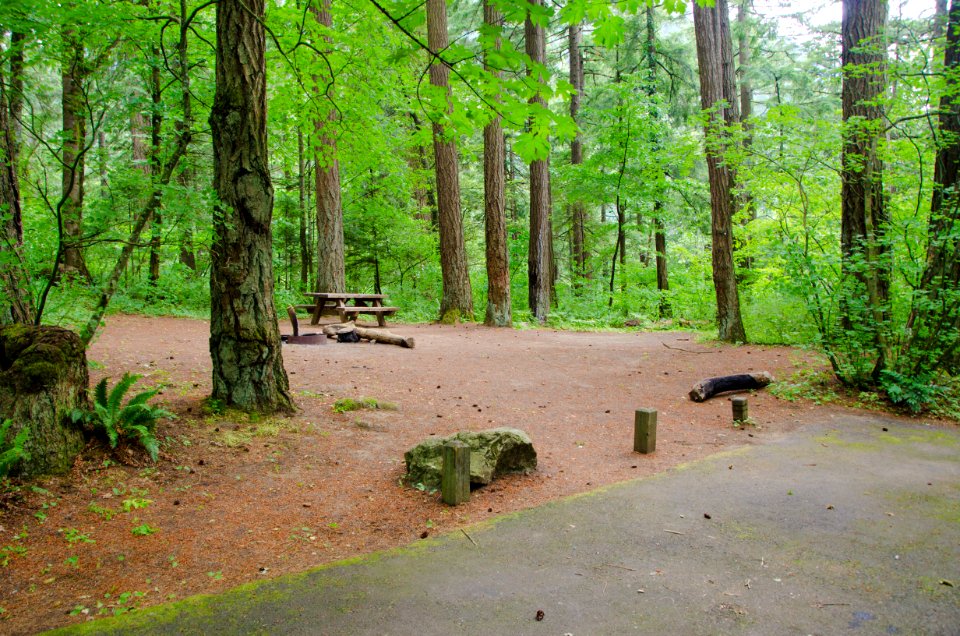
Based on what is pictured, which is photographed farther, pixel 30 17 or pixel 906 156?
pixel 906 156

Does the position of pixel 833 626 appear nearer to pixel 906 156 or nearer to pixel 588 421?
pixel 588 421

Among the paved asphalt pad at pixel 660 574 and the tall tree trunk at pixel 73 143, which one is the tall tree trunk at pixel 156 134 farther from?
the paved asphalt pad at pixel 660 574

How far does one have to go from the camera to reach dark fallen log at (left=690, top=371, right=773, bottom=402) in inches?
274

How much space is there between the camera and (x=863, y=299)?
6.40 meters

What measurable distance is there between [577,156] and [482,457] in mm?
18138

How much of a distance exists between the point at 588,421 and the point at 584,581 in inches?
133

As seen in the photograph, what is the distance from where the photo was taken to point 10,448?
3342mm

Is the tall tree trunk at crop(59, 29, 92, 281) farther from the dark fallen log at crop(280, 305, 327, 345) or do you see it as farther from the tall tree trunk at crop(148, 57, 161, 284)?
the dark fallen log at crop(280, 305, 327, 345)

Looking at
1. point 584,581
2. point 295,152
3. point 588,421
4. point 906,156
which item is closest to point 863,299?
point 906,156

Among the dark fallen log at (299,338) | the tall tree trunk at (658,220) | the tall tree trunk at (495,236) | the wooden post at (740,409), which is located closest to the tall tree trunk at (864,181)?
the wooden post at (740,409)

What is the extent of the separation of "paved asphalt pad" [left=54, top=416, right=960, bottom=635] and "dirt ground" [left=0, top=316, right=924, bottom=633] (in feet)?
Result: 0.98

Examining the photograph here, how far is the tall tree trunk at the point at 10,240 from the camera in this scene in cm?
375

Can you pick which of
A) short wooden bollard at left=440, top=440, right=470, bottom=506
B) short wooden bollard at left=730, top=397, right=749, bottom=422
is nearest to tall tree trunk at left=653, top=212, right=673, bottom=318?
short wooden bollard at left=730, top=397, right=749, bottom=422

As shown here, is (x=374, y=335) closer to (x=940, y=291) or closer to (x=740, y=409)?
(x=740, y=409)
